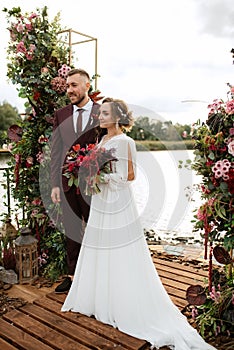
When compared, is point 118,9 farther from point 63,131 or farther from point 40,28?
point 63,131

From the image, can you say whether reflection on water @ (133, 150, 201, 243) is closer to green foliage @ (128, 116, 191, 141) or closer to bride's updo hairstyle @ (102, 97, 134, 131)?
green foliage @ (128, 116, 191, 141)

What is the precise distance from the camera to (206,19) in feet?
9.00

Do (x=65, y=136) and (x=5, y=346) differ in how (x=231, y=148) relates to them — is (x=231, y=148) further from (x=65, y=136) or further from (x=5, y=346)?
(x=5, y=346)

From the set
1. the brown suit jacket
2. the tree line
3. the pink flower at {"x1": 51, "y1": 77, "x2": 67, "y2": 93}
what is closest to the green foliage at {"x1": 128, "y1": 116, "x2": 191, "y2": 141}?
the tree line

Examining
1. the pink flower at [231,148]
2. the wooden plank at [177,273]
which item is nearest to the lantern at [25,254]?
the wooden plank at [177,273]

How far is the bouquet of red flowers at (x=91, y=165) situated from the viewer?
2.01 meters

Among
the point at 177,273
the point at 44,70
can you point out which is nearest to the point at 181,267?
the point at 177,273

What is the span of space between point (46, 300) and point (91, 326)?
0.52 meters

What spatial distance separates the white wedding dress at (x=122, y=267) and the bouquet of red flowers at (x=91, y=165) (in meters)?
0.08

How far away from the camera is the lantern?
9.30 ft

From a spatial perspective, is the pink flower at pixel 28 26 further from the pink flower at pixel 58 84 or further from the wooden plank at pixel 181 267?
the wooden plank at pixel 181 267

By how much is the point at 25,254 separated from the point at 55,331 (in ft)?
2.99

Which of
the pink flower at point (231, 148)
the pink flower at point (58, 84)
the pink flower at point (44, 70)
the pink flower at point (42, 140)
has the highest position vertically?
the pink flower at point (44, 70)

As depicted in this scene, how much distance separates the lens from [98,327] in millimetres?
2111
